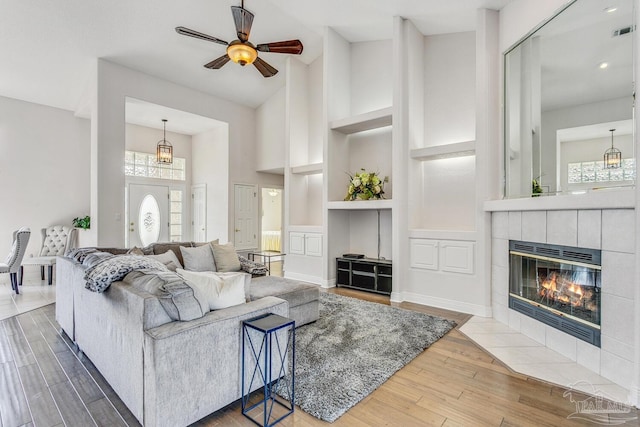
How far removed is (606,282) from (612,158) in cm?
95

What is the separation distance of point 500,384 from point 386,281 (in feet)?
8.49

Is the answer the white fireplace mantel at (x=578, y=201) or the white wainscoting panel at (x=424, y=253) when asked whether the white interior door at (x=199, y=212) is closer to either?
the white wainscoting panel at (x=424, y=253)

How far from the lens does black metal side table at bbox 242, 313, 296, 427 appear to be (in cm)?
194

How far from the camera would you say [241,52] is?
350 cm

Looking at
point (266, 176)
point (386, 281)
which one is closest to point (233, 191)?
point (266, 176)

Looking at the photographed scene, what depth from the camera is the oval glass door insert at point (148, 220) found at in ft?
24.4

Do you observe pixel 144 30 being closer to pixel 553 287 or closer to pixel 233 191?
pixel 233 191

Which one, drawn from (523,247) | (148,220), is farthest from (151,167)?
(523,247)

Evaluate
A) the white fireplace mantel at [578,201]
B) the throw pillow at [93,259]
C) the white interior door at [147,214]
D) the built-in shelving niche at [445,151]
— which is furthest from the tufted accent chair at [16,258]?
the white fireplace mantel at [578,201]

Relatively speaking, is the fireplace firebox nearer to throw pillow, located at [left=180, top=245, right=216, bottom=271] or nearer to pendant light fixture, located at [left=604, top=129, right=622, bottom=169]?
pendant light fixture, located at [left=604, top=129, right=622, bottom=169]

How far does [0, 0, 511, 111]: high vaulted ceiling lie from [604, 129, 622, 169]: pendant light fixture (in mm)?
2431

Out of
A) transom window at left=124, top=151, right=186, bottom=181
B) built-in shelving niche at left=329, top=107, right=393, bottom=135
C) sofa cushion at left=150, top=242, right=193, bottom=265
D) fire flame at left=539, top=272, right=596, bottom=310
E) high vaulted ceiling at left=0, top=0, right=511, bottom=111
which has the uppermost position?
high vaulted ceiling at left=0, top=0, right=511, bottom=111

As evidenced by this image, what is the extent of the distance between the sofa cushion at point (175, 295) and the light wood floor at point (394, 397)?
673 millimetres

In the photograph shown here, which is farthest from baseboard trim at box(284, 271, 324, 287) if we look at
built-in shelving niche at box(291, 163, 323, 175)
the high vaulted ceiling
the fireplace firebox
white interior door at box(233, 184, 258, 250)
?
the high vaulted ceiling
